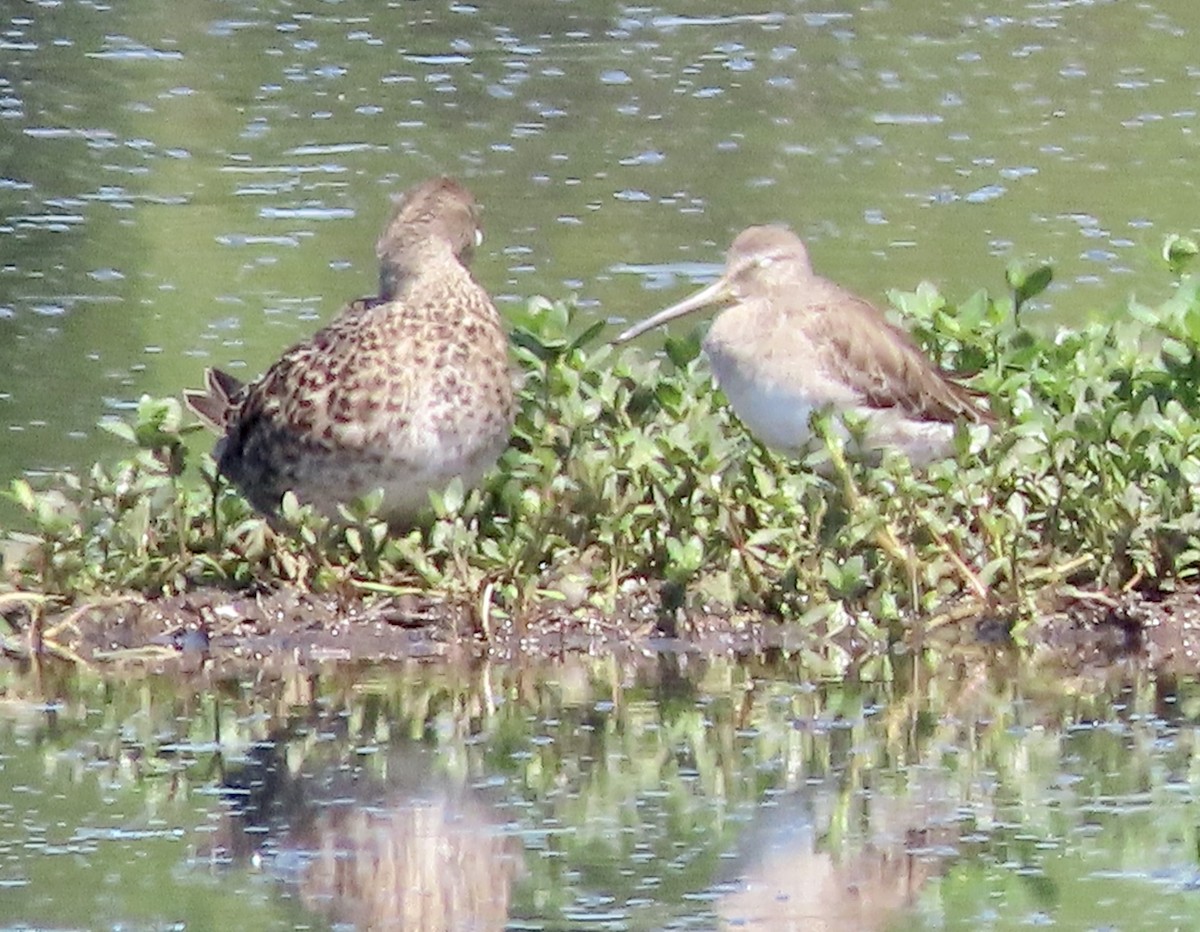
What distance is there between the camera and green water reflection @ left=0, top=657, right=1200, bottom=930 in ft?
17.5

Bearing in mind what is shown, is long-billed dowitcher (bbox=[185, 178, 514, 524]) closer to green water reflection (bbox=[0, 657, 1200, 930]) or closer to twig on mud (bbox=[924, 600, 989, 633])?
green water reflection (bbox=[0, 657, 1200, 930])

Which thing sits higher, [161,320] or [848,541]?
[161,320]

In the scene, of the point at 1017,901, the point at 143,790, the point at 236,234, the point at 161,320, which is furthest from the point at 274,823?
the point at 236,234

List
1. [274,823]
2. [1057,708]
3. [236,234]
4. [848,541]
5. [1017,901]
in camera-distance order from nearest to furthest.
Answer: [1017,901] < [274,823] < [1057,708] < [848,541] < [236,234]

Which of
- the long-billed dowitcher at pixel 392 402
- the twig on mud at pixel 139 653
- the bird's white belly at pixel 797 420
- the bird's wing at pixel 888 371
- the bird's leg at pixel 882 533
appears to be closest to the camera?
the bird's leg at pixel 882 533

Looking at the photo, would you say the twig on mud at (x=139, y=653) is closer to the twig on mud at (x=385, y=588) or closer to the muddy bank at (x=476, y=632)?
the muddy bank at (x=476, y=632)

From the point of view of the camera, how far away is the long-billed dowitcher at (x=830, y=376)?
26.0 feet

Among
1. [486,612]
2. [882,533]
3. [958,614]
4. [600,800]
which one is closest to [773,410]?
[882,533]

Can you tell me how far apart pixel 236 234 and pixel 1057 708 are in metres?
5.89

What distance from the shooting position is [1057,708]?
261 inches

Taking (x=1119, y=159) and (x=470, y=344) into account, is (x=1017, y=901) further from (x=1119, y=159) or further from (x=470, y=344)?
(x=1119, y=159)

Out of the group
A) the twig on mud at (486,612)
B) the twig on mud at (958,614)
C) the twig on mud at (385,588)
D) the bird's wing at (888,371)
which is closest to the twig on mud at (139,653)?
the twig on mud at (385,588)

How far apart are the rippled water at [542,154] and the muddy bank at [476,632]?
120 centimetres

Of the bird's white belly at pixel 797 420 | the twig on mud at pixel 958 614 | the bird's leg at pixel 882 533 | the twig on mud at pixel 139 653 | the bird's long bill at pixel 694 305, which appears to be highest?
the bird's long bill at pixel 694 305
